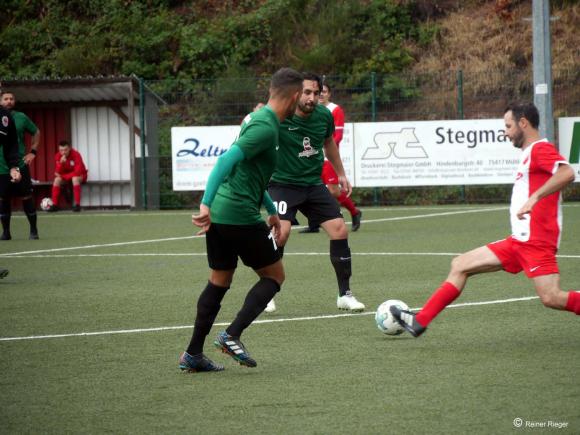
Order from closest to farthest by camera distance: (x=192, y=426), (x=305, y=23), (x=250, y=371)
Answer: (x=192, y=426) → (x=250, y=371) → (x=305, y=23)

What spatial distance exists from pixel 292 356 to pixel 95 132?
1894cm

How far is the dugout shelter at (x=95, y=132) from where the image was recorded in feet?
79.9

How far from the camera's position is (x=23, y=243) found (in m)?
16.1

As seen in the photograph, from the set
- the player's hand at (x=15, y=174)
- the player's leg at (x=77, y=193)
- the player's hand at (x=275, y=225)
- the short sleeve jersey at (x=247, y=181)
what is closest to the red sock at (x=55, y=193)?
the player's leg at (x=77, y=193)

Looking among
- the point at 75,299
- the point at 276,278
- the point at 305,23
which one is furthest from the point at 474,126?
the point at 276,278

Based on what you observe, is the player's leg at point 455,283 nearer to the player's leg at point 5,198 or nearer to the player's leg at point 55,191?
the player's leg at point 5,198

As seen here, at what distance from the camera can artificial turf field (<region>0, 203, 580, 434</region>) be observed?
5305 millimetres

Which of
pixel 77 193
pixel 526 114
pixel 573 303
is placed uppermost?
pixel 526 114

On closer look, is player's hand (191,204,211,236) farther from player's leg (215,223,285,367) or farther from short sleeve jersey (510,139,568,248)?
short sleeve jersey (510,139,568,248)

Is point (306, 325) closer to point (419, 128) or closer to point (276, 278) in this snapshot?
point (276, 278)

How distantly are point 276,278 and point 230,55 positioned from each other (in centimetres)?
2323

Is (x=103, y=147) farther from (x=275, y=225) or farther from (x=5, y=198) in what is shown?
(x=275, y=225)

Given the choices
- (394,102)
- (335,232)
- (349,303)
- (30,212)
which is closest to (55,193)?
(30,212)

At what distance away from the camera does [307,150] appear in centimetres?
934
